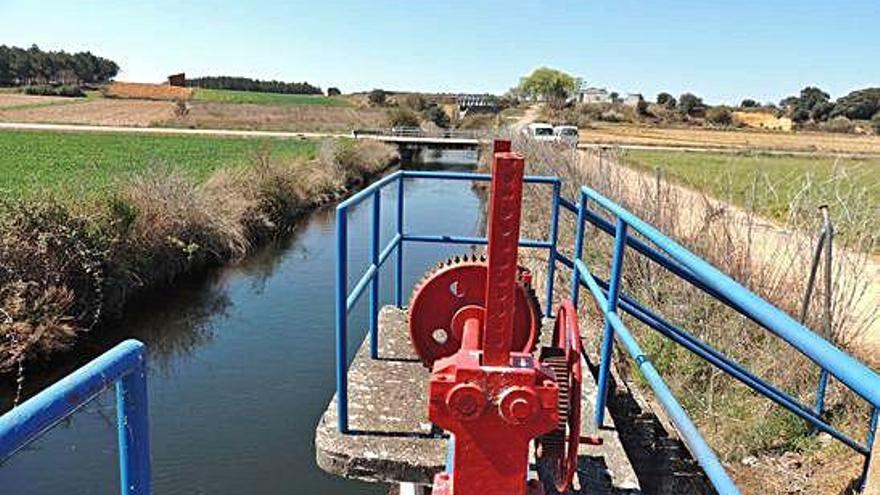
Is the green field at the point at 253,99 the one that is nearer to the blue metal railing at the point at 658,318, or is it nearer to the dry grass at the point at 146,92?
the dry grass at the point at 146,92

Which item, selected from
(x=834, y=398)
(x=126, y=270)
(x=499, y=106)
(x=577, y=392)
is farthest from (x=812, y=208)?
(x=499, y=106)

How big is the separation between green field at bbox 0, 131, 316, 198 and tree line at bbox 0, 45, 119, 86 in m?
69.9

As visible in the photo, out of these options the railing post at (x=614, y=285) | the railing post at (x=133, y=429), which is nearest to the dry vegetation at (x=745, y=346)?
the railing post at (x=614, y=285)

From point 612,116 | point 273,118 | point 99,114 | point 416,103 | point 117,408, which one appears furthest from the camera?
point 612,116

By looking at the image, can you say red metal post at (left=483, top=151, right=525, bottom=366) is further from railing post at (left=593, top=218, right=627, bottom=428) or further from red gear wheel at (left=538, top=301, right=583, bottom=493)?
railing post at (left=593, top=218, right=627, bottom=428)

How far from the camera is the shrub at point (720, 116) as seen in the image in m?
80.1

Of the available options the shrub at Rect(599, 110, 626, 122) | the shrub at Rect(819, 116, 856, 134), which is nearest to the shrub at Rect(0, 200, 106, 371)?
the shrub at Rect(599, 110, 626, 122)

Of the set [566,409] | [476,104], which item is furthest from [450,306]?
[476,104]

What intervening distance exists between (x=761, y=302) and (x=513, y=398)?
1.00m

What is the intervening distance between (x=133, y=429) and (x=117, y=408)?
82 millimetres

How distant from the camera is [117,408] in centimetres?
157

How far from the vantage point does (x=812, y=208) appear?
6.15 m

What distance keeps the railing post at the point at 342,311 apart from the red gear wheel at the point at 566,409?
103cm

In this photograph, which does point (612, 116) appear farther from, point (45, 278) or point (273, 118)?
point (45, 278)
